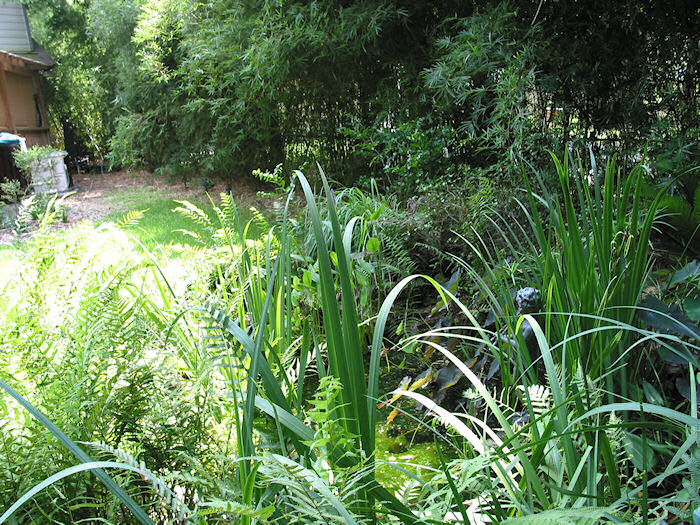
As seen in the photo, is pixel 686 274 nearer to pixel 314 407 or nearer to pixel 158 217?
pixel 314 407

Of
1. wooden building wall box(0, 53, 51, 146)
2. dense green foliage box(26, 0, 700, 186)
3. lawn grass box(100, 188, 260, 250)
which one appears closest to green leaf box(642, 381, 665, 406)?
dense green foliage box(26, 0, 700, 186)

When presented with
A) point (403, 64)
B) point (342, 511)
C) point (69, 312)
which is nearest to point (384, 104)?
point (403, 64)

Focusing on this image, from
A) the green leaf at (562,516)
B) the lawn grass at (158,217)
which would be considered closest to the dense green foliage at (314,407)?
the green leaf at (562,516)

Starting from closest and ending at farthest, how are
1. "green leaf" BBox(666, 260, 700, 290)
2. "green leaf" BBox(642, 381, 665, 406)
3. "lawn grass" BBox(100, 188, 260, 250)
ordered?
"green leaf" BBox(642, 381, 665, 406) → "green leaf" BBox(666, 260, 700, 290) → "lawn grass" BBox(100, 188, 260, 250)

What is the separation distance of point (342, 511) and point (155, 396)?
0.65 m

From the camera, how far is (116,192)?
8.52 meters

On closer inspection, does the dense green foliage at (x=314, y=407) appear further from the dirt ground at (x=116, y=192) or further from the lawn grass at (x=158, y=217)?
the dirt ground at (x=116, y=192)

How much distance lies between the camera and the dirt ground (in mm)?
6598

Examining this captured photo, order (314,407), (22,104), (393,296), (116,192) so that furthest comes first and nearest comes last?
(22,104) < (116,192) < (314,407) < (393,296)

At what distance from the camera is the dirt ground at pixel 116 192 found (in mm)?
6598

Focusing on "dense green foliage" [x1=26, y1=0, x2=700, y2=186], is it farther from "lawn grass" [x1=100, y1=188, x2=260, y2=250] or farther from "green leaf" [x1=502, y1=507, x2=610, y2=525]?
"green leaf" [x1=502, y1=507, x2=610, y2=525]

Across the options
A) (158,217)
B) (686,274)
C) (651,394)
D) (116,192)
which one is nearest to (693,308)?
(686,274)

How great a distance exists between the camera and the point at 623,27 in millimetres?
2932

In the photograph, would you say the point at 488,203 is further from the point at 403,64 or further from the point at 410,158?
the point at 403,64
